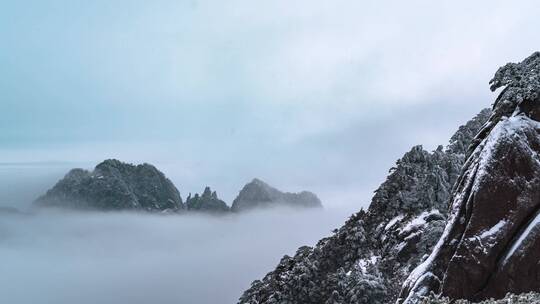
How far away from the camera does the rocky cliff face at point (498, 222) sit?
2022 cm

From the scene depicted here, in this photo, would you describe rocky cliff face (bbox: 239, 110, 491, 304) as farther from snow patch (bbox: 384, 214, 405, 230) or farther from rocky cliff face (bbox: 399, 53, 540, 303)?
rocky cliff face (bbox: 399, 53, 540, 303)

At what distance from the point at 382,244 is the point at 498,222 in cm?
2612

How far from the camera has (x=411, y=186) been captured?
4678 centimetres

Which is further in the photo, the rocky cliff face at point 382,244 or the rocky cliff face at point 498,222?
the rocky cliff face at point 382,244

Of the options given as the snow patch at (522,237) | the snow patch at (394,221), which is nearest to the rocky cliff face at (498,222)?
the snow patch at (522,237)

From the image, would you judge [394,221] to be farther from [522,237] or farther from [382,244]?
[522,237]

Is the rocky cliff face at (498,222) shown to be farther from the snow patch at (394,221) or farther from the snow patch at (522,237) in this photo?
the snow patch at (394,221)

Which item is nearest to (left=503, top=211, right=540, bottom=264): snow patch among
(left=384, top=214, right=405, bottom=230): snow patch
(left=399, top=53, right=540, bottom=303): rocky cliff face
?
(left=399, top=53, right=540, bottom=303): rocky cliff face

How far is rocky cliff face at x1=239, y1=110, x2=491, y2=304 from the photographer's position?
4125 cm

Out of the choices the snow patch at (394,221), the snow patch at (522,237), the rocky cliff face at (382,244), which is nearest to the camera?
the snow patch at (522,237)

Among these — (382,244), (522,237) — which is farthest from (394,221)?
(522,237)

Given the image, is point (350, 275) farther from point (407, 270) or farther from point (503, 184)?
point (503, 184)

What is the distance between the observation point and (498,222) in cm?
2103

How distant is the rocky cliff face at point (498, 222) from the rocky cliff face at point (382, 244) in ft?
52.9
